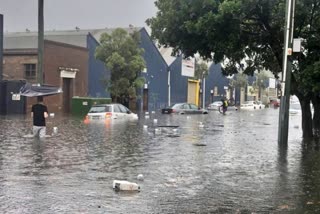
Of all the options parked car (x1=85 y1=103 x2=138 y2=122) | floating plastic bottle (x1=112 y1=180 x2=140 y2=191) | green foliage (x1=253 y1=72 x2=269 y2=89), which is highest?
green foliage (x1=253 y1=72 x2=269 y2=89)

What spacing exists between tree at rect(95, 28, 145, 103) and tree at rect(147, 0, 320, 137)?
21457 mm

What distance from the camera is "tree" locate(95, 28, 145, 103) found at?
44312 millimetres

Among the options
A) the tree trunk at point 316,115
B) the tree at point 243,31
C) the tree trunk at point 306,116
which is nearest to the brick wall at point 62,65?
the tree at point 243,31

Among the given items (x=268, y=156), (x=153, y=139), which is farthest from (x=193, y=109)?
(x=268, y=156)

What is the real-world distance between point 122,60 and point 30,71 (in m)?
7.73

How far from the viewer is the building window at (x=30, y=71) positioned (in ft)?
148

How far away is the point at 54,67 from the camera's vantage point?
4612 centimetres

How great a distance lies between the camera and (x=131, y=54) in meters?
44.9

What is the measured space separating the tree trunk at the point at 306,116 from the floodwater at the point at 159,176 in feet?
12.3

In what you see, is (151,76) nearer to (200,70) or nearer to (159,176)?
(200,70)

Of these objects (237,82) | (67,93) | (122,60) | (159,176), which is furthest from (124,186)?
(237,82)

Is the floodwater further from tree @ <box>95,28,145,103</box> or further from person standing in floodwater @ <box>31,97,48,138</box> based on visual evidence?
tree @ <box>95,28,145,103</box>

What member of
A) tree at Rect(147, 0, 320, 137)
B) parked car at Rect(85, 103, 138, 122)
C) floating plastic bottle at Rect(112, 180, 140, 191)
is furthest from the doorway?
floating plastic bottle at Rect(112, 180, 140, 191)

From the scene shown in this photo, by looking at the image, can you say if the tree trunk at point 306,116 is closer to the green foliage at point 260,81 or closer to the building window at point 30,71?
the building window at point 30,71
